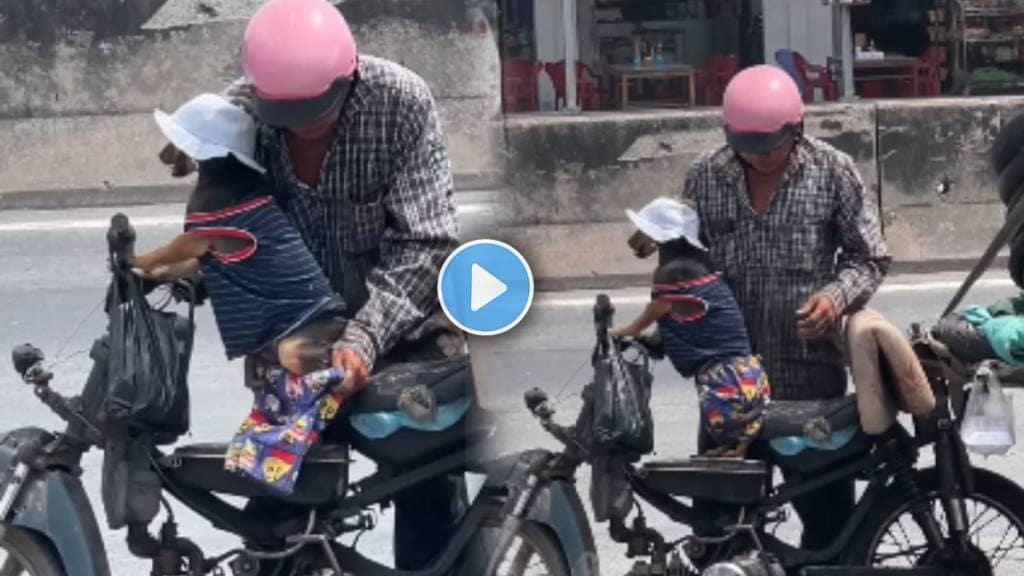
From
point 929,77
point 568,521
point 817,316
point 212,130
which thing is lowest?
point 568,521

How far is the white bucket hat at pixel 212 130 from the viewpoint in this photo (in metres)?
4.08

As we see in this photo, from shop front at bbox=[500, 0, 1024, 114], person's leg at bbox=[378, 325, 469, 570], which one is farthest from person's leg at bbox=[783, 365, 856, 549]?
shop front at bbox=[500, 0, 1024, 114]

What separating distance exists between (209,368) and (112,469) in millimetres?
4960

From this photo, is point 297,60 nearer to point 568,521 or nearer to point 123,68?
point 568,521

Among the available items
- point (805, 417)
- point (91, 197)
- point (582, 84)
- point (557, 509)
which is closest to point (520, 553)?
point (557, 509)

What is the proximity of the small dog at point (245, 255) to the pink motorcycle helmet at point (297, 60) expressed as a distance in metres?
0.12

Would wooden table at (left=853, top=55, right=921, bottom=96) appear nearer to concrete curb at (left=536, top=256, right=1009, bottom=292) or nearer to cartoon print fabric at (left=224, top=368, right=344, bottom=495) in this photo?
concrete curb at (left=536, top=256, right=1009, bottom=292)

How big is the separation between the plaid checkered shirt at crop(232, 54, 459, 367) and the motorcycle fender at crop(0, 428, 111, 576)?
2.27 feet

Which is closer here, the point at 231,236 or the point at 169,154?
the point at 231,236

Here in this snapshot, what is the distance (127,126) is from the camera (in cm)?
1395

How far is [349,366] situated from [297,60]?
60 cm

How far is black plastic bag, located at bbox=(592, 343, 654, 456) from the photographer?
4586 millimetres

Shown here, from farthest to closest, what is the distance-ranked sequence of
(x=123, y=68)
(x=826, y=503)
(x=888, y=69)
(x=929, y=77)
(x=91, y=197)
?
1. (x=888, y=69)
2. (x=929, y=77)
3. (x=123, y=68)
4. (x=91, y=197)
5. (x=826, y=503)

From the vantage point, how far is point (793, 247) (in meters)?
5.02
